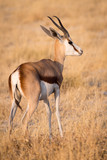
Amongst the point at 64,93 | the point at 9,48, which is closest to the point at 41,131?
the point at 64,93

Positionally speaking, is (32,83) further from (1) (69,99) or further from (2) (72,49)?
(1) (69,99)

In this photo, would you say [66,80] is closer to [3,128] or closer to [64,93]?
[64,93]

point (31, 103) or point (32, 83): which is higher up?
point (32, 83)

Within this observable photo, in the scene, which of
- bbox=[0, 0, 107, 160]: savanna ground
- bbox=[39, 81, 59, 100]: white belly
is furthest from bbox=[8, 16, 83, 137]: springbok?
bbox=[0, 0, 107, 160]: savanna ground

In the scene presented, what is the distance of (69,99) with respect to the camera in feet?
17.2

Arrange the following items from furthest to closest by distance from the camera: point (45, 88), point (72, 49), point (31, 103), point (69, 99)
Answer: point (69, 99) → point (72, 49) → point (45, 88) → point (31, 103)

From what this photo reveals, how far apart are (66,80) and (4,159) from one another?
329cm

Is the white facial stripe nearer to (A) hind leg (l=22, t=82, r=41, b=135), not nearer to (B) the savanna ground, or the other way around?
(B) the savanna ground

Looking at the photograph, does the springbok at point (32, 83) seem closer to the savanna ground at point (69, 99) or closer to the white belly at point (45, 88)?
the white belly at point (45, 88)

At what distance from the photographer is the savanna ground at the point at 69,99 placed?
10.2 ft

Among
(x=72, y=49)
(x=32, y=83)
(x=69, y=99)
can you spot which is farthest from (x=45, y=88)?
(x=69, y=99)

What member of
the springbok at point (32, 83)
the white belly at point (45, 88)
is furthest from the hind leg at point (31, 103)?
the white belly at point (45, 88)

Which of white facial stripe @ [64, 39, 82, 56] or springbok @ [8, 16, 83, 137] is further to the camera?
white facial stripe @ [64, 39, 82, 56]

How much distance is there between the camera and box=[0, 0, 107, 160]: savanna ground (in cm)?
312
